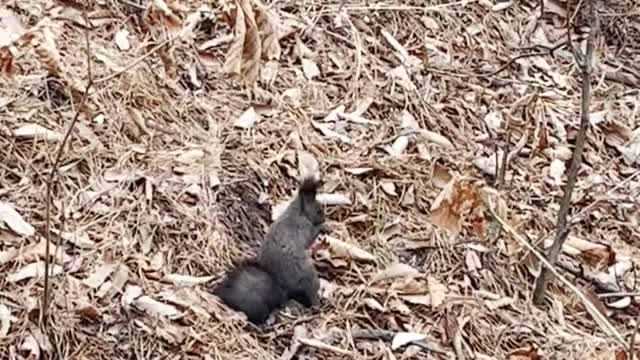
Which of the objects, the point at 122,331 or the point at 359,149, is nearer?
the point at 122,331

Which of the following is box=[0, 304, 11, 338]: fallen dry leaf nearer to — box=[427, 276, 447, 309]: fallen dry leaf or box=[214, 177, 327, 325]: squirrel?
box=[214, 177, 327, 325]: squirrel

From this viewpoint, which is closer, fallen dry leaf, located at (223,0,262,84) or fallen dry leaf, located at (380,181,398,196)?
fallen dry leaf, located at (223,0,262,84)

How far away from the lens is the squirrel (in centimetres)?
385

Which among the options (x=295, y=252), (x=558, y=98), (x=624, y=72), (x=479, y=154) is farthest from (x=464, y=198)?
(x=624, y=72)

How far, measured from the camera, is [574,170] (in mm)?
3912

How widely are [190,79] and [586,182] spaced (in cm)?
→ 175

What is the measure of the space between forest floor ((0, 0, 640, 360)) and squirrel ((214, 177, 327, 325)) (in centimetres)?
6

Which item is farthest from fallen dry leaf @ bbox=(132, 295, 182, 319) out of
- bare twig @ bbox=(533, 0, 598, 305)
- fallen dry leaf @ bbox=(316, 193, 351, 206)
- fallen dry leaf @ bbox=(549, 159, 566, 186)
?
Result: fallen dry leaf @ bbox=(549, 159, 566, 186)

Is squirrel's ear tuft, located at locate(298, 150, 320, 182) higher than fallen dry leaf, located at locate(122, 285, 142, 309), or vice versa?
squirrel's ear tuft, located at locate(298, 150, 320, 182)

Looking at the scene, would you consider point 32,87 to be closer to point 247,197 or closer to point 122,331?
point 247,197

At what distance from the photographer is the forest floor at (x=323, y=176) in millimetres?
3732

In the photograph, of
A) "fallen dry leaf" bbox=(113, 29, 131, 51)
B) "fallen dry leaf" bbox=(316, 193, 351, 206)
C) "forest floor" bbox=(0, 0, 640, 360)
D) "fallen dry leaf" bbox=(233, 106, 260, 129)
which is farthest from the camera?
"fallen dry leaf" bbox=(113, 29, 131, 51)

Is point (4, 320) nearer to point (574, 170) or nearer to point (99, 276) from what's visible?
point (99, 276)

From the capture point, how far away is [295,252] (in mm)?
3947
